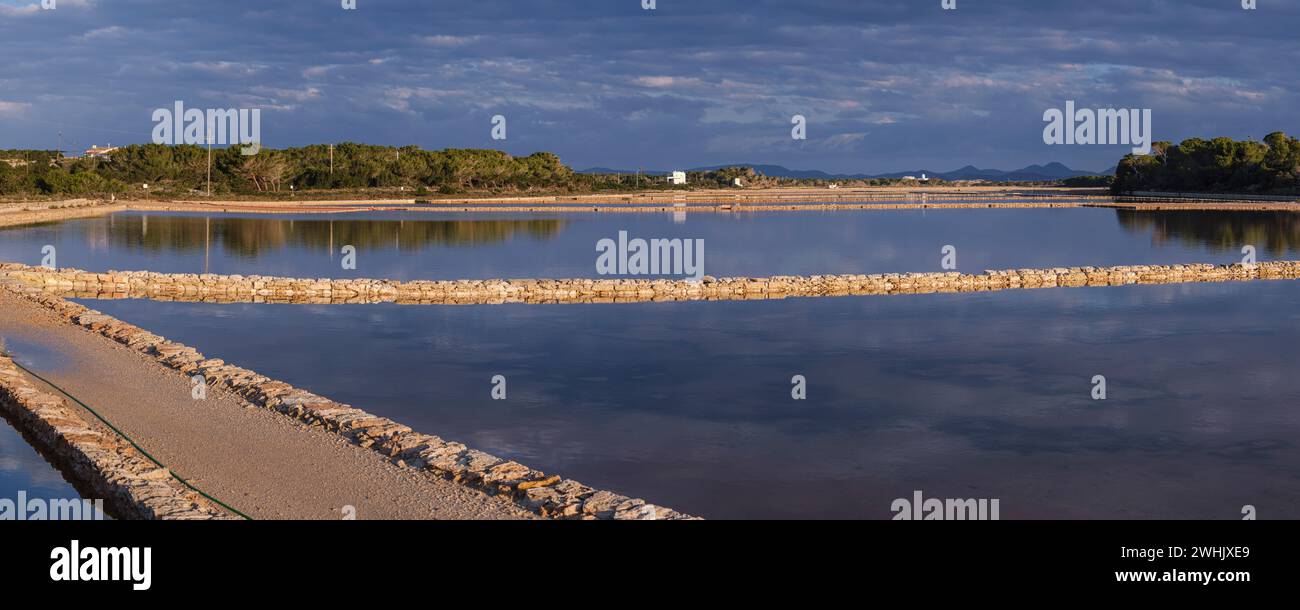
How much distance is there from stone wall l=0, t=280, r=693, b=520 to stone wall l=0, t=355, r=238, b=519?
18cm

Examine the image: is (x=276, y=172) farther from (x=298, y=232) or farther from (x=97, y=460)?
(x=97, y=460)

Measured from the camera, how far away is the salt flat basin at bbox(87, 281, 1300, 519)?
618 centimetres

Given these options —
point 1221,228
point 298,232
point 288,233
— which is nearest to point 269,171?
point 298,232

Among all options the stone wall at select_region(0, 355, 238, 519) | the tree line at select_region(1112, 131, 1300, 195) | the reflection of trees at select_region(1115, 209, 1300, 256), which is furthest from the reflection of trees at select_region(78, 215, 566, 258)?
the tree line at select_region(1112, 131, 1300, 195)

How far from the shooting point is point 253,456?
609cm

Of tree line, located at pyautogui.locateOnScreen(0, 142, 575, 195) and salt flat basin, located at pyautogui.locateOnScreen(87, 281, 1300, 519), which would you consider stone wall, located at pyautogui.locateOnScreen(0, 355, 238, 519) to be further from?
tree line, located at pyautogui.locateOnScreen(0, 142, 575, 195)

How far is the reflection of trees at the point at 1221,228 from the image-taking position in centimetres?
2488

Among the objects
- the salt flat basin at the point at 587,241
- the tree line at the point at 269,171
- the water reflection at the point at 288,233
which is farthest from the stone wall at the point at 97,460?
the tree line at the point at 269,171

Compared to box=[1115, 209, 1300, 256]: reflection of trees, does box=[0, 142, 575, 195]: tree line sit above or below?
above

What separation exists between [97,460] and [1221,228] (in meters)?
30.2

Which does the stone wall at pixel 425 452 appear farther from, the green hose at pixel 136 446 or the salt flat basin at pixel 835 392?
the salt flat basin at pixel 835 392

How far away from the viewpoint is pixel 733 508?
18.7 ft

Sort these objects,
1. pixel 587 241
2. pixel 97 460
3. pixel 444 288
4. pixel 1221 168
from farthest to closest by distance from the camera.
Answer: pixel 1221 168 → pixel 587 241 → pixel 444 288 → pixel 97 460
